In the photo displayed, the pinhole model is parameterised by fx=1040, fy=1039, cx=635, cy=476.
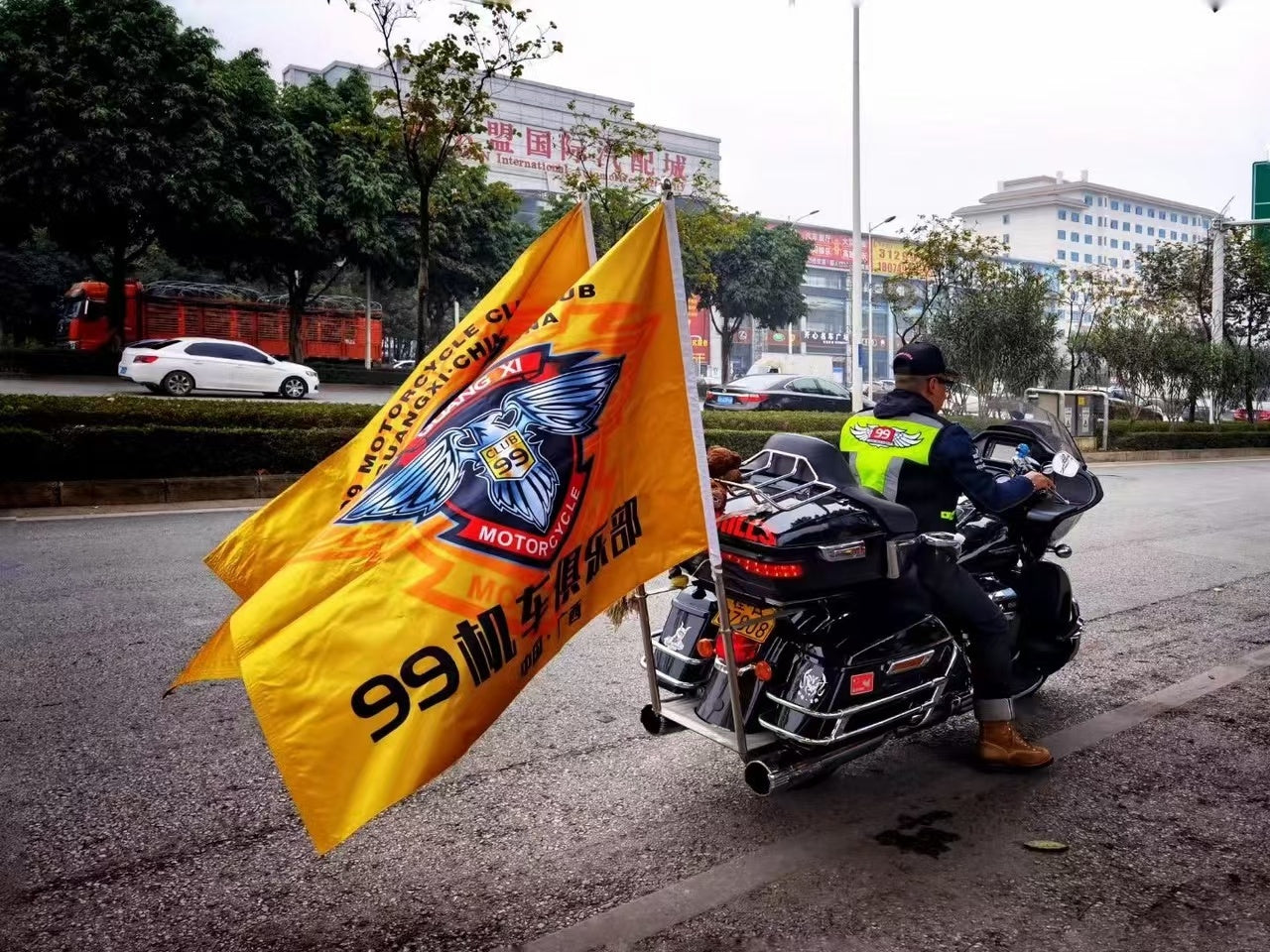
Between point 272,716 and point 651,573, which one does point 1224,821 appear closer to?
point 651,573

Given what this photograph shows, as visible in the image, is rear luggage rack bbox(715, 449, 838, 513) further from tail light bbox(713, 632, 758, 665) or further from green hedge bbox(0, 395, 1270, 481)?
green hedge bbox(0, 395, 1270, 481)

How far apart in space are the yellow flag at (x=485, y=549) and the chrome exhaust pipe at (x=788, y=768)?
30.8 inches

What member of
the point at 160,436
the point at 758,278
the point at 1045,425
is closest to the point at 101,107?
the point at 160,436

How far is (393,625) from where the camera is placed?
90.0 inches

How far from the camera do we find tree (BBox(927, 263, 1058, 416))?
24.9 metres

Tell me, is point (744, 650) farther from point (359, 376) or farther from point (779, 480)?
point (359, 376)

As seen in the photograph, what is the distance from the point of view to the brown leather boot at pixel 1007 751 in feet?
12.7

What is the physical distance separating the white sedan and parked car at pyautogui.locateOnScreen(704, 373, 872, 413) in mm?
10441

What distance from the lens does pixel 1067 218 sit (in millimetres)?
123250

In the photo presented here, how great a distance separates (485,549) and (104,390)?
23727mm

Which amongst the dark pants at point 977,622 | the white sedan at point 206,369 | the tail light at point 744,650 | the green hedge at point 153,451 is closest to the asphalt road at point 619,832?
the dark pants at point 977,622

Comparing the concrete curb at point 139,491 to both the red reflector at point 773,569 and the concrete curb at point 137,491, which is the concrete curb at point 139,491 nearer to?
the concrete curb at point 137,491

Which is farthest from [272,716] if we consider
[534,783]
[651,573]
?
[534,783]

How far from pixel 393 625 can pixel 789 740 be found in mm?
1528
